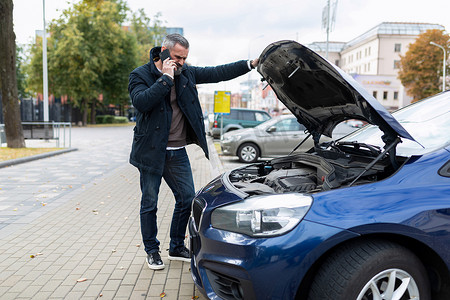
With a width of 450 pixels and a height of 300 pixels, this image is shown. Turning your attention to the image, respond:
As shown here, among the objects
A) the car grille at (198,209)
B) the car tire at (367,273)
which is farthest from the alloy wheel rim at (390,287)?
the car grille at (198,209)

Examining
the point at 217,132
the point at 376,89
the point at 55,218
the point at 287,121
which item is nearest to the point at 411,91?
the point at 376,89

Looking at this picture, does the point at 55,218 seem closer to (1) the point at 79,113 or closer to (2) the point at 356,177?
(2) the point at 356,177

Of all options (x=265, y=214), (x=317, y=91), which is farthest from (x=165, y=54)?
(x=265, y=214)

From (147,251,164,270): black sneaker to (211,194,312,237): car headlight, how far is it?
54.9 inches

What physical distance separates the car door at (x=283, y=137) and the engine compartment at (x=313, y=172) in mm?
8625

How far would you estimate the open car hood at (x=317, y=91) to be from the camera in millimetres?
2451

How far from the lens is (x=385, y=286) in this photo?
2213mm

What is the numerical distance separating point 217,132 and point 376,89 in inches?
2121

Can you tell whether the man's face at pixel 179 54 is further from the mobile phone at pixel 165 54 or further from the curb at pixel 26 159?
the curb at pixel 26 159

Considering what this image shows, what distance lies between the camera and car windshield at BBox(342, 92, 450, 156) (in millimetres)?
2639

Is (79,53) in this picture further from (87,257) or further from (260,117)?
(87,257)

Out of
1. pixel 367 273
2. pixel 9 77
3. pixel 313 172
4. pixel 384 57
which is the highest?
pixel 384 57

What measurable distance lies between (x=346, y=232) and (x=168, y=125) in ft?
6.08

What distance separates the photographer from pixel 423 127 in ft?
9.48
